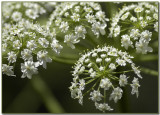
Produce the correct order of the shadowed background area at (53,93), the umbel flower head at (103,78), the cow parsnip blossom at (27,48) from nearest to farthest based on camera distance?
the umbel flower head at (103,78), the cow parsnip blossom at (27,48), the shadowed background area at (53,93)

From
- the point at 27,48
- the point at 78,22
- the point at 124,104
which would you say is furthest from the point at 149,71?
the point at 27,48

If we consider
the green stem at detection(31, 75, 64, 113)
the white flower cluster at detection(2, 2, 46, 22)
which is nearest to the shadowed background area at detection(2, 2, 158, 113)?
the green stem at detection(31, 75, 64, 113)

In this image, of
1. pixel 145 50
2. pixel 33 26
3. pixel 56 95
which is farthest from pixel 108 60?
pixel 56 95

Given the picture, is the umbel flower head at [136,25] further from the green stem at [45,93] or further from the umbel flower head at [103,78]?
the green stem at [45,93]

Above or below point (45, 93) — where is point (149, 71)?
above

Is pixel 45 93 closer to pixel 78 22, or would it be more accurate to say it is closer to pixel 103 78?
pixel 78 22

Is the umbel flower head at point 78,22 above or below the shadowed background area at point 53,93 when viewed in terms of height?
above

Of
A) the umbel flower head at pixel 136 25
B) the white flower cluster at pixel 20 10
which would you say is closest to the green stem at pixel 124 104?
the umbel flower head at pixel 136 25

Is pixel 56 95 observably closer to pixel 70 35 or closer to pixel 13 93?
pixel 13 93

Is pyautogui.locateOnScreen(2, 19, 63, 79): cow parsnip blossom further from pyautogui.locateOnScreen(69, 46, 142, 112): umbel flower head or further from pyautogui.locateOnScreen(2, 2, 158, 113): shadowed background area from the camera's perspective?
pyautogui.locateOnScreen(69, 46, 142, 112): umbel flower head
